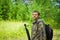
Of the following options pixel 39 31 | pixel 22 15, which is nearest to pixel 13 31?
pixel 22 15

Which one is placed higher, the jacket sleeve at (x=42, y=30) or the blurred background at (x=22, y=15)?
the jacket sleeve at (x=42, y=30)

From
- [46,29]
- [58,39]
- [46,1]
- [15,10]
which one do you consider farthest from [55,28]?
[46,29]

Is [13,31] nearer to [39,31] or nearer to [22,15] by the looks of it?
[22,15]

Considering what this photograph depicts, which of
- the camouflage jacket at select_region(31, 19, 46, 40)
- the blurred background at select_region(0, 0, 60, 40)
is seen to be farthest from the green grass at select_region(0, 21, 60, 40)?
the camouflage jacket at select_region(31, 19, 46, 40)

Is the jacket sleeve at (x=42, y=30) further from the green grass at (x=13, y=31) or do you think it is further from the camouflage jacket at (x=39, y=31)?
the green grass at (x=13, y=31)

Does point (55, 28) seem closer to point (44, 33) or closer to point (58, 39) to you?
point (58, 39)

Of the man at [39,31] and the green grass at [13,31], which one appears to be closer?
Result: the man at [39,31]

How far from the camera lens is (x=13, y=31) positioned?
3.07m

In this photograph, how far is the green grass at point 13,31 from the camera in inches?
119

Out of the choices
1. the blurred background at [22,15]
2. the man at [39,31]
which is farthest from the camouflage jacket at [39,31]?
the blurred background at [22,15]

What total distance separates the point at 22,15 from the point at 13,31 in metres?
0.26

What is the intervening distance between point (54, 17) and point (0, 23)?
0.77m

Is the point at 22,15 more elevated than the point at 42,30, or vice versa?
the point at 42,30

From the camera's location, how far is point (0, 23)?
10.3 feet
